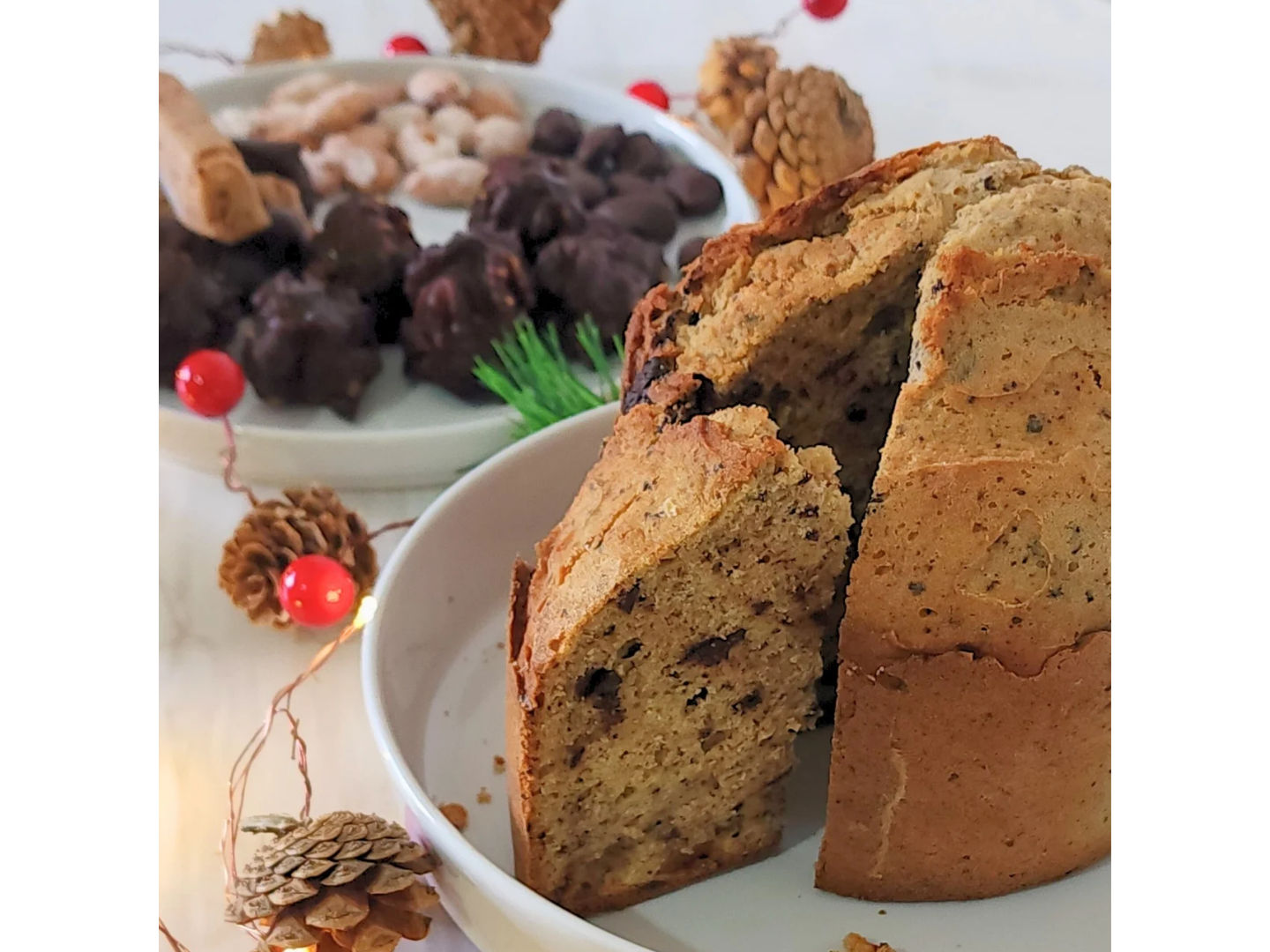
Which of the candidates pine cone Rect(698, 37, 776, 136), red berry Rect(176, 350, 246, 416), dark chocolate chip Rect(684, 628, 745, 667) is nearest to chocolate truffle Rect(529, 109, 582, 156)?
pine cone Rect(698, 37, 776, 136)

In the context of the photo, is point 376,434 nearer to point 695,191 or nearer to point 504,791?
point 504,791

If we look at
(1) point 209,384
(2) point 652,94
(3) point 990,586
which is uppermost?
(2) point 652,94

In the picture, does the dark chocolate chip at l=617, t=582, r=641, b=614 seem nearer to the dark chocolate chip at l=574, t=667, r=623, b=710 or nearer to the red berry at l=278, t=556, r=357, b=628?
the dark chocolate chip at l=574, t=667, r=623, b=710

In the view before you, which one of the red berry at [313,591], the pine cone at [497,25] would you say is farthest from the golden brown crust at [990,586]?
the pine cone at [497,25]

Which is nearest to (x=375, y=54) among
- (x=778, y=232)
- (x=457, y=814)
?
(x=778, y=232)

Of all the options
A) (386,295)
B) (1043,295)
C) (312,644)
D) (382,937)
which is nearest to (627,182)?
(386,295)
